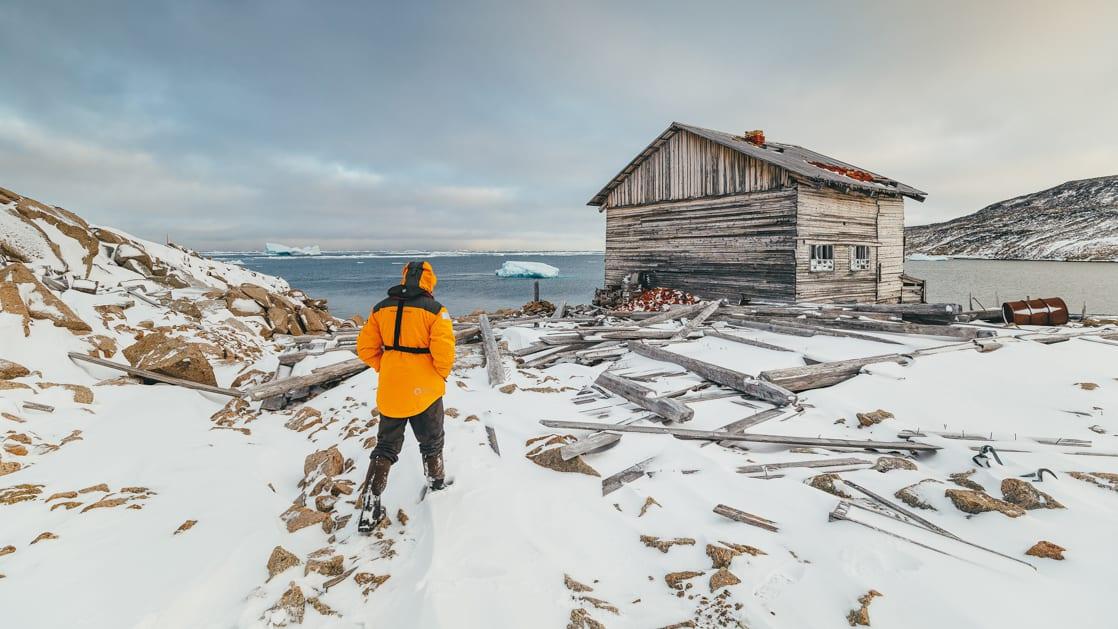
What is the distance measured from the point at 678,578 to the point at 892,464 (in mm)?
2897

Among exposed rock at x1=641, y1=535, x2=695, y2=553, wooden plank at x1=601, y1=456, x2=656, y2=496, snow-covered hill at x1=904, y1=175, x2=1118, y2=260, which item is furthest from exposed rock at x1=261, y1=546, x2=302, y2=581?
snow-covered hill at x1=904, y1=175, x2=1118, y2=260

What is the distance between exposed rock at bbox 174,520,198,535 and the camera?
3.84 metres

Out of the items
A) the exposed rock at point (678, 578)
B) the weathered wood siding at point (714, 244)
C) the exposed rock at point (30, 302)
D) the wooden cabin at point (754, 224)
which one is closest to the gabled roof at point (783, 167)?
the wooden cabin at point (754, 224)

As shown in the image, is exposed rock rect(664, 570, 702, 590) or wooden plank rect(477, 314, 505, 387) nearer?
exposed rock rect(664, 570, 702, 590)

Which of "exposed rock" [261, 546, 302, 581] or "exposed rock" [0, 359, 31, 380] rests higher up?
"exposed rock" [0, 359, 31, 380]

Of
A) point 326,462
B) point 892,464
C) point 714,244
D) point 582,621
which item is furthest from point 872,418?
point 714,244

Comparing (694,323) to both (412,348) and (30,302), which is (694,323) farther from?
(30,302)

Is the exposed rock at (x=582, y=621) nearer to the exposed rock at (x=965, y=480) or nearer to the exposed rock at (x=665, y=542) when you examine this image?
the exposed rock at (x=665, y=542)

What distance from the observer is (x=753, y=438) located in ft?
17.0

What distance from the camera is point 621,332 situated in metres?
11.0

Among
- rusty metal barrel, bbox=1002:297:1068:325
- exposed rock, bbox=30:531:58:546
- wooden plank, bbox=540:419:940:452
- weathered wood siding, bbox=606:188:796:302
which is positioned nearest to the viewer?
exposed rock, bbox=30:531:58:546

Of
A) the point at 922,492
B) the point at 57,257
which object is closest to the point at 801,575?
the point at 922,492

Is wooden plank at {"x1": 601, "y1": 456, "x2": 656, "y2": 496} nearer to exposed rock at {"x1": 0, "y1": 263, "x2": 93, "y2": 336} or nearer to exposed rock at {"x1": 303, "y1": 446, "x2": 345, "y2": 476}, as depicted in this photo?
exposed rock at {"x1": 303, "y1": 446, "x2": 345, "y2": 476}

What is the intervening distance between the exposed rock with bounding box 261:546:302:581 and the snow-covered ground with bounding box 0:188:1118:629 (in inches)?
0.9
